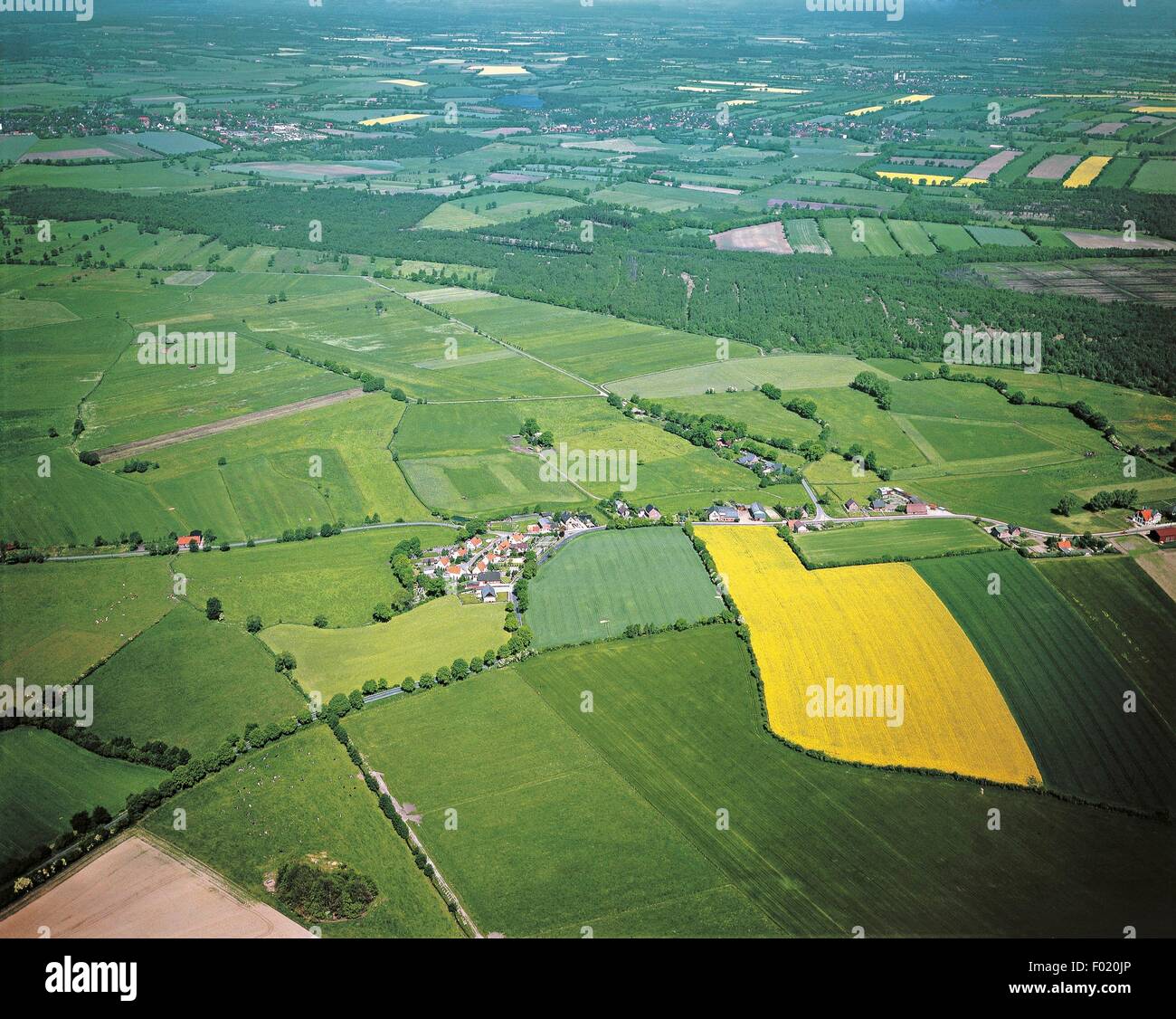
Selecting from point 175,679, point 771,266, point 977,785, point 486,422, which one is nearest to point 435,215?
point 771,266

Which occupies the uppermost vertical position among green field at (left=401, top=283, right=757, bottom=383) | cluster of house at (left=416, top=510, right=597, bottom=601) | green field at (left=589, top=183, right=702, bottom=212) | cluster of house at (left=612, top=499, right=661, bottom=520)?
green field at (left=589, top=183, right=702, bottom=212)

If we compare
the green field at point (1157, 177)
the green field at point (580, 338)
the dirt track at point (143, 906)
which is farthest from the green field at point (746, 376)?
the green field at point (1157, 177)

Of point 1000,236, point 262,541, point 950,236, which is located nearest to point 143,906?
point 262,541

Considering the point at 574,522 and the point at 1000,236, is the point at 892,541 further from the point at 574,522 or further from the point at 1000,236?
the point at 1000,236

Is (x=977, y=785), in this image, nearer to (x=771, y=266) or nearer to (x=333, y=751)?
(x=333, y=751)

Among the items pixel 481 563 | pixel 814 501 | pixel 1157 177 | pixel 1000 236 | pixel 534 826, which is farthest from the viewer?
pixel 1157 177

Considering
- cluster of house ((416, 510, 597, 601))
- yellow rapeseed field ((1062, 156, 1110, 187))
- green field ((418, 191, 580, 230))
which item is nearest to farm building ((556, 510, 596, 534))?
cluster of house ((416, 510, 597, 601))

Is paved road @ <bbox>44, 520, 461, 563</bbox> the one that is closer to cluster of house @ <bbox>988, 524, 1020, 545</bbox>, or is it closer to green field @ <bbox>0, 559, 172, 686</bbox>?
green field @ <bbox>0, 559, 172, 686</bbox>
